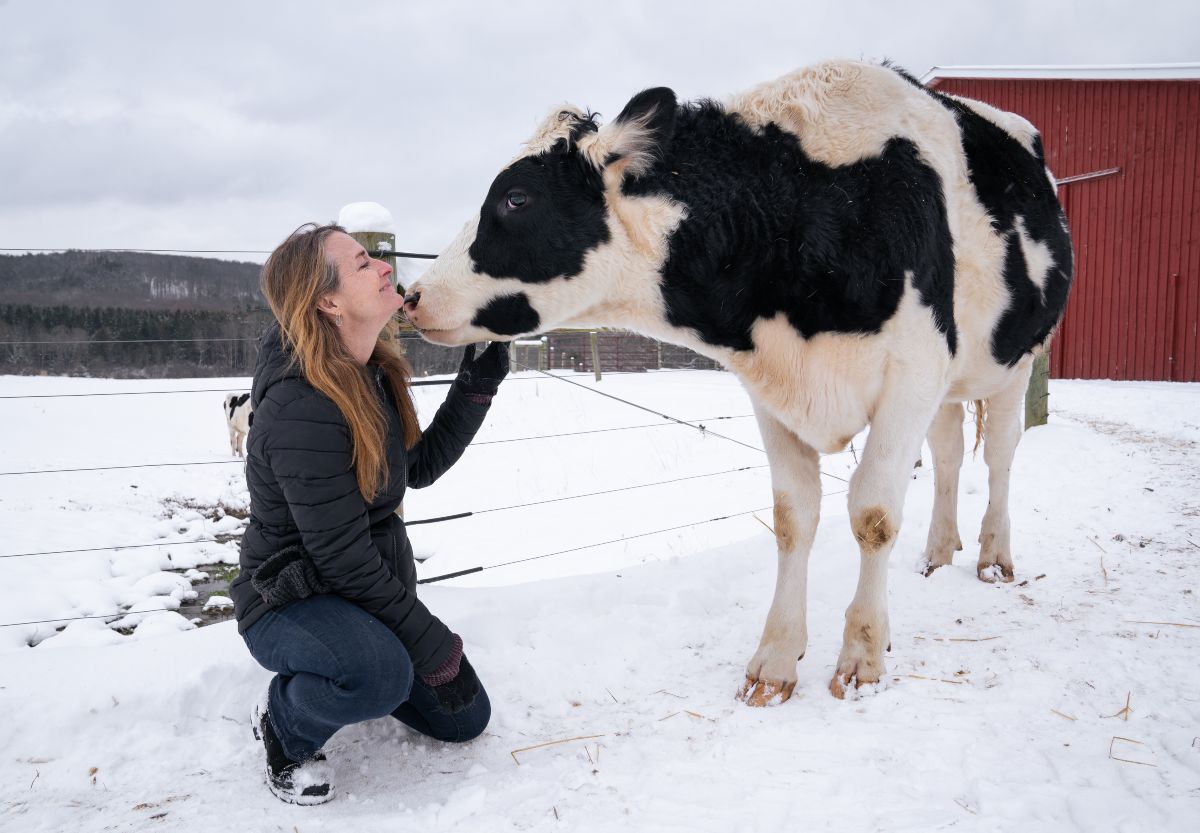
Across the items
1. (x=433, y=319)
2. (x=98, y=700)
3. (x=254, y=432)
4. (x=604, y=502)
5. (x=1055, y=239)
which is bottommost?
(x=604, y=502)

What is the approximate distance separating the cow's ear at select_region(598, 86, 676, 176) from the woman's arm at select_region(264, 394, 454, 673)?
1.31m

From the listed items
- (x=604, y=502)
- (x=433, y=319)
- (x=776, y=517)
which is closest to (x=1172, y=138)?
(x=604, y=502)

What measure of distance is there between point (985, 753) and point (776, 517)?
1.16m

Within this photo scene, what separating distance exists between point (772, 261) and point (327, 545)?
1.75 meters

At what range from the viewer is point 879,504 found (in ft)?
9.21

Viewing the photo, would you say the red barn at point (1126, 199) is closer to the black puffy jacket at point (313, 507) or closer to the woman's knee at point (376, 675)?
the black puffy jacket at point (313, 507)

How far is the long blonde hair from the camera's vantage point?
2354 mm

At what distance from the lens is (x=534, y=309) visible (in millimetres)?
2766

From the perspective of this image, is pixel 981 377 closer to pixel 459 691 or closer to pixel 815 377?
pixel 815 377

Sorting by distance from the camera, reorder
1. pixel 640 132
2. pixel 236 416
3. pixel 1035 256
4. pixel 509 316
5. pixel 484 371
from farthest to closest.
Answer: pixel 236 416 → pixel 1035 256 → pixel 484 371 → pixel 509 316 → pixel 640 132

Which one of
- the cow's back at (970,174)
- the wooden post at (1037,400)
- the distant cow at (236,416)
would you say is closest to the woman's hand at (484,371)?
the cow's back at (970,174)

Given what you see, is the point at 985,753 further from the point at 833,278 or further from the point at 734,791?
the point at 833,278

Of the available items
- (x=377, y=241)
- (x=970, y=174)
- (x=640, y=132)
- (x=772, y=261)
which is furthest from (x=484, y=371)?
(x=970, y=174)

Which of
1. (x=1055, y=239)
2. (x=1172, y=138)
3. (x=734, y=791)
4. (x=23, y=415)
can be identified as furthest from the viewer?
(x=1172, y=138)
